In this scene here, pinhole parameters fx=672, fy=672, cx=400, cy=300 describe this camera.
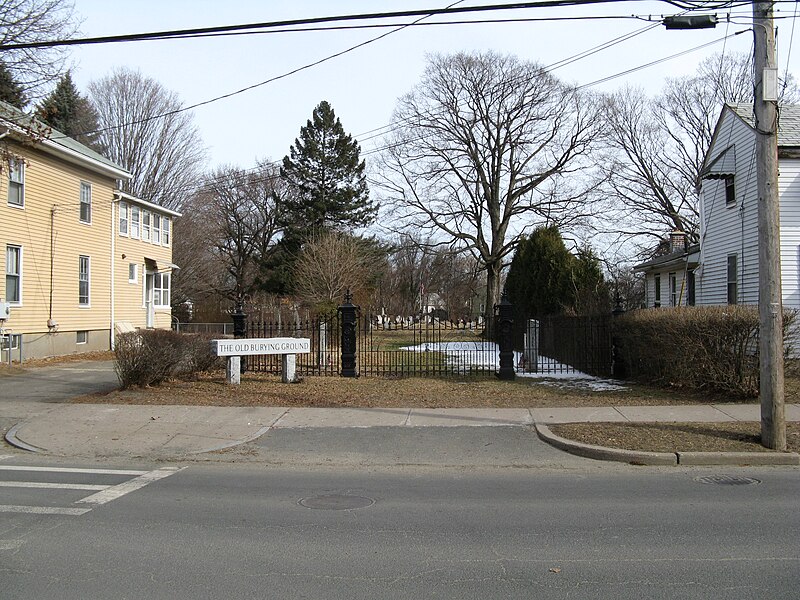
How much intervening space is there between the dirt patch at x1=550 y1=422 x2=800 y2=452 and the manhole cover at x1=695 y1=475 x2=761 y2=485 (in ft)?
2.76

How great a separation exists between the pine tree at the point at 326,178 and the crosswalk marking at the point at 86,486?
4127cm

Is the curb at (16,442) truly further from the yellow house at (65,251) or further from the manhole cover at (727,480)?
the manhole cover at (727,480)

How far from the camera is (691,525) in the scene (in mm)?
6082

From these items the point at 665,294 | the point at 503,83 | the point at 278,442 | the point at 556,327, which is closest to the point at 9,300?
the point at 278,442

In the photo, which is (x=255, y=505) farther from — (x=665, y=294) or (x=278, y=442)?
(x=665, y=294)

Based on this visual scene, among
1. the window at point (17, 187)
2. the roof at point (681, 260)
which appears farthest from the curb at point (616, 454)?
the window at point (17, 187)

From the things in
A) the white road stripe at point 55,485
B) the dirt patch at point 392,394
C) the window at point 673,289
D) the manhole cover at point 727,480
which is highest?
the window at point 673,289

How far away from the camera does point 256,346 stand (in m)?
14.7

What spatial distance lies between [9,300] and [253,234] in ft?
122

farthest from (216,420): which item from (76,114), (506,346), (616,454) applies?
(76,114)

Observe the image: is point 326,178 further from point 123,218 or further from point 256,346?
point 256,346

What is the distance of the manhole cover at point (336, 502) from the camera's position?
22.4 feet

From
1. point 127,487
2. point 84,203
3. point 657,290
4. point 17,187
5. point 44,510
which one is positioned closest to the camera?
point 44,510

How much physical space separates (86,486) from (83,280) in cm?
2002
